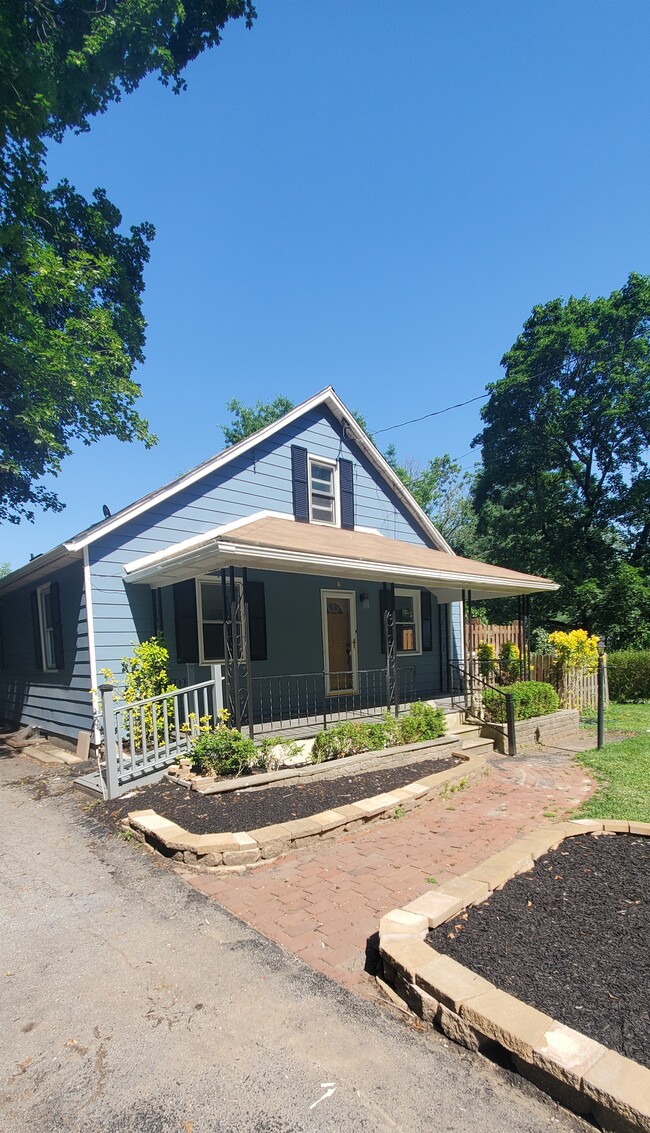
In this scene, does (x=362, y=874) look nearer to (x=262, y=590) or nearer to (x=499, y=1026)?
(x=499, y=1026)

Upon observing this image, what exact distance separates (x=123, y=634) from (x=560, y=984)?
24.0ft

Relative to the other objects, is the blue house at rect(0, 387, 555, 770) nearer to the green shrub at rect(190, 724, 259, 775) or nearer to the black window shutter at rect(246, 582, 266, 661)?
the black window shutter at rect(246, 582, 266, 661)

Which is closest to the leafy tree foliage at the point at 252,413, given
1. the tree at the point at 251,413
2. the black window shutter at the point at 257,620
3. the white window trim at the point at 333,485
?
the tree at the point at 251,413

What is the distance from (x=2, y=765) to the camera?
8.71m

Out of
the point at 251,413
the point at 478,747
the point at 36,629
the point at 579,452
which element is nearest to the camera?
the point at 478,747

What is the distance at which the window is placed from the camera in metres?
8.80

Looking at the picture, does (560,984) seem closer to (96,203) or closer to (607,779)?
(607,779)

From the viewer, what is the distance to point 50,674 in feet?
32.5

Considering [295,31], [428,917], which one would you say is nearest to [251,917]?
[428,917]

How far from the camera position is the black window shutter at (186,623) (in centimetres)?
866

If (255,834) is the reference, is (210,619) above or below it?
above

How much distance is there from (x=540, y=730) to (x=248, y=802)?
6443 mm

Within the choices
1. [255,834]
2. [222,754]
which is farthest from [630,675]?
[255,834]

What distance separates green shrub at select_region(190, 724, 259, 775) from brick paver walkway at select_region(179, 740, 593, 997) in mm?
1695
